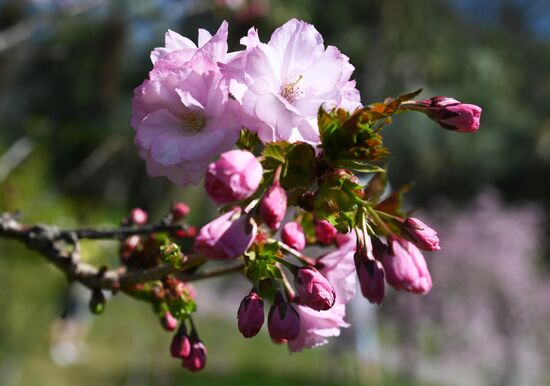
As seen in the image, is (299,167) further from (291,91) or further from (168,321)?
(168,321)

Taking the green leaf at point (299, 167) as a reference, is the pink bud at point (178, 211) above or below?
below

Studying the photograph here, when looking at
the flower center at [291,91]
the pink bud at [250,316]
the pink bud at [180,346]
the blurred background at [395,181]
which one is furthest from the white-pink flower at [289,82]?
the blurred background at [395,181]

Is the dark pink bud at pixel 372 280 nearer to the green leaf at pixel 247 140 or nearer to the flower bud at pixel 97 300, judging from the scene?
the green leaf at pixel 247 140

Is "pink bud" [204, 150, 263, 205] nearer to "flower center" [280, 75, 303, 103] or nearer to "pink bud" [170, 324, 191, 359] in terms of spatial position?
"flower center" [280, 75, 303, 103]

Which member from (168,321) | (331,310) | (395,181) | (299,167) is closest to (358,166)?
(299,167)

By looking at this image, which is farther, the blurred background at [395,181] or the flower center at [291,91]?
the blurred background at [395,181]

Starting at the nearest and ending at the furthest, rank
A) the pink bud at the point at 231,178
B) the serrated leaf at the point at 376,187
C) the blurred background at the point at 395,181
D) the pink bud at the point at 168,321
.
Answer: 1. the pink bud at the point at 231,178
2. the serrated leaf at the point at 376,187
3. the pink bud at the point at 168,321
4. the blurred background at the point at 395,181

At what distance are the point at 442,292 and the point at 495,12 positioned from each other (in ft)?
22.8

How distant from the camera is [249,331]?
0.46m

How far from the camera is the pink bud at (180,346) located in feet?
1.86

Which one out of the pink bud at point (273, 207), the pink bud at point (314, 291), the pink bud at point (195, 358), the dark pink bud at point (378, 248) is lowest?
the pink bud at point (195, 358)

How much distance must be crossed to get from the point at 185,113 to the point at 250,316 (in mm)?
158

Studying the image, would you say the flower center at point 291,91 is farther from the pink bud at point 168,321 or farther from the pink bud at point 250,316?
the pink bud at point 168,321

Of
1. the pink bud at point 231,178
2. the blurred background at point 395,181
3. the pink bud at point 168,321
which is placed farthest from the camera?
the blurred background at point 395,181
